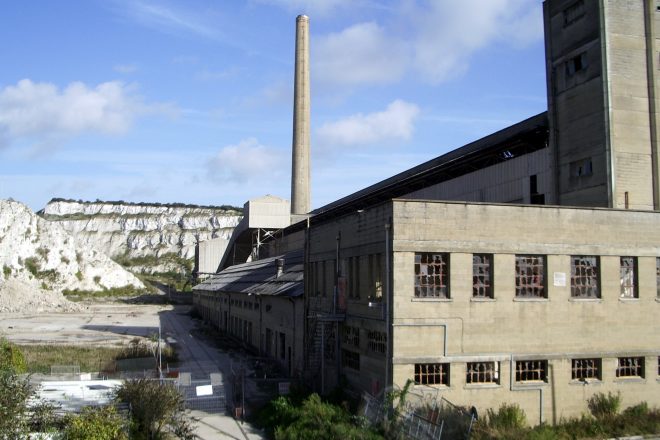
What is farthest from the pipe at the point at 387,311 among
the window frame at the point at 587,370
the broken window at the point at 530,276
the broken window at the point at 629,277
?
the broken window at the point at 629,277

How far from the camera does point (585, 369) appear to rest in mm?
20266

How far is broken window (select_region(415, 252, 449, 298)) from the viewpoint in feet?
62.7

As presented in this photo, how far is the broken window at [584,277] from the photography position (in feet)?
67.4

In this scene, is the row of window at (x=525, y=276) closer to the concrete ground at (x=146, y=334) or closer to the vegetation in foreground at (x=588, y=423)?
the vegetation in foreground at (x=588, y=423)

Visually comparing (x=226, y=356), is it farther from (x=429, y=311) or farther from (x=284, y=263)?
(x=429, y=311)

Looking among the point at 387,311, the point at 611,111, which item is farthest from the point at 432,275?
the point at 611,111

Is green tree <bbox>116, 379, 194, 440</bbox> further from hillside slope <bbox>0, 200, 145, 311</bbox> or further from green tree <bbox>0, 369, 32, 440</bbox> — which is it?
hillside slope <bbox>0, 200, 145, 311</bbox>

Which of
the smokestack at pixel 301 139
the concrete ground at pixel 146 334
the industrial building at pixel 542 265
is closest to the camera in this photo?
the industrial building at pixel 542 265

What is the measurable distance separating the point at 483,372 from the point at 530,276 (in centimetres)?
337

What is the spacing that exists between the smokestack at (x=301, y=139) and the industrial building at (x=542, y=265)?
37.5m

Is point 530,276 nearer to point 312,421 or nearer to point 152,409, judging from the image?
point 312,421

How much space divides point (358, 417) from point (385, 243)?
507cm

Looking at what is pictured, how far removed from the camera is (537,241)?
65.9 feet

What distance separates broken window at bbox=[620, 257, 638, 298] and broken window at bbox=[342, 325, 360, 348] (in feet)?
28.9
